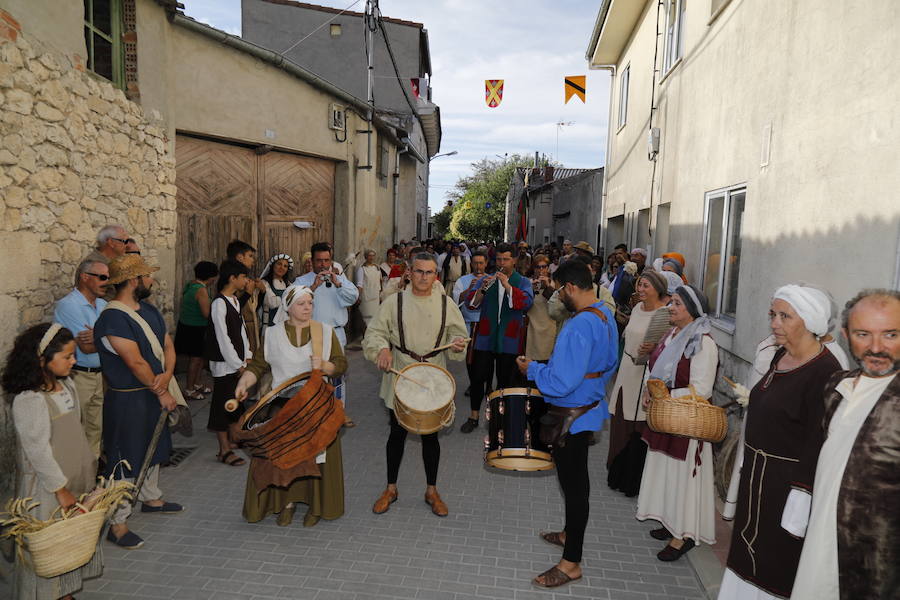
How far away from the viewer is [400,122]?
22.4 meters

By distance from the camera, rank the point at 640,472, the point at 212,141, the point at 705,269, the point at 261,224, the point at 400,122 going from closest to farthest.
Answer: the point at 640,472
the point at 705,269
the point at 212,141
the point at 261,224
the point at 400,122

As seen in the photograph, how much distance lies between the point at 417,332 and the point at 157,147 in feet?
14.6

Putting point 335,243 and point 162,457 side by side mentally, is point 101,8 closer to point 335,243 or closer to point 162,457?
point 162,457

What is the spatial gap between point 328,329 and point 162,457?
1514 millimetres

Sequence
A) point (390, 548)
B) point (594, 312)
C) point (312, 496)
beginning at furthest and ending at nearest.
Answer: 1. point (312, 496)
2. point (390, 548)
3. point (594, 312)

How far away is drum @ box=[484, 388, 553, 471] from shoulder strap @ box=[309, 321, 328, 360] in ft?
4.44

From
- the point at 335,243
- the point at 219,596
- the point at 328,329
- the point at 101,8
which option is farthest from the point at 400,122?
the point at 219,596

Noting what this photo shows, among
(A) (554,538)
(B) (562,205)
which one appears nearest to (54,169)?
(A) (554,538)

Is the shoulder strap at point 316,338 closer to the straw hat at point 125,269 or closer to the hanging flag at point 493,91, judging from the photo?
the straw hat at point 125,269

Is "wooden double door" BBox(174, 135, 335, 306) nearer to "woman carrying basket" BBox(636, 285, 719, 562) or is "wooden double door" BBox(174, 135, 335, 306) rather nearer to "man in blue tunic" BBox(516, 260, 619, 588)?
"man in blue tunic" BBox(516, 260, 619, 588)

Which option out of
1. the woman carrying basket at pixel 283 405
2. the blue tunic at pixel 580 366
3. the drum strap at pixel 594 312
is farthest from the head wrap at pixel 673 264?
the woman carrying basket at pixel 283 405

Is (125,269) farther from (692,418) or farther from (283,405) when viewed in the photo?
(692,418)

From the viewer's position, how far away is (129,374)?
403cm

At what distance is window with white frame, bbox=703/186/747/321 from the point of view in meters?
6.50
